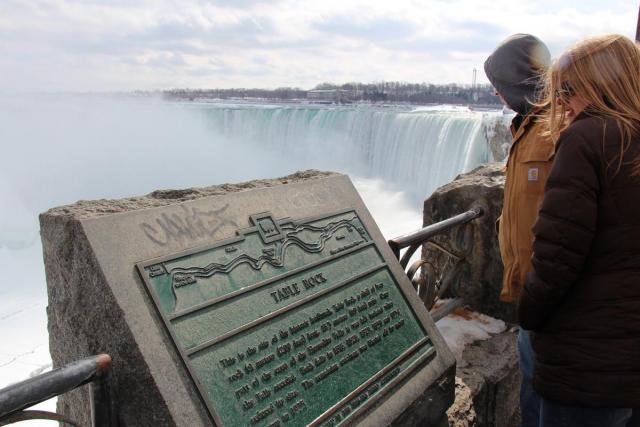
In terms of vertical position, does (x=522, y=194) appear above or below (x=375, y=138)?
above

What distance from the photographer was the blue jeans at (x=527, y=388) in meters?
1.89

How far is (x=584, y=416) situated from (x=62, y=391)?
1.32 metres

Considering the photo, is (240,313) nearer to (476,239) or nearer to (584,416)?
(584,416)

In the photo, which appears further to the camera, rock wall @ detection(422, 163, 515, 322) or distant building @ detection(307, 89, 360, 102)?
distant building @ detection(307, 89, 360, 102)

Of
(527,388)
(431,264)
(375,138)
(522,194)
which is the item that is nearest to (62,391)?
(522,194)

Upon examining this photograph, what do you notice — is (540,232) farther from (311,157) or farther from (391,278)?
(311,157)

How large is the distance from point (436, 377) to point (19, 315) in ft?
29.4

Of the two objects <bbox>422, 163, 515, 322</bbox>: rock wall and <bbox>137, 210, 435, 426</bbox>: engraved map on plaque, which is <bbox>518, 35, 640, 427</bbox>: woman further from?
<bbox>422, 163, 515, 322</bbox>: rock wall

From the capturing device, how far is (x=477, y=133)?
17.9 meters

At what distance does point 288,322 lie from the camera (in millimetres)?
1786

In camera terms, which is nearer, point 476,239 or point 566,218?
A: point 566,218

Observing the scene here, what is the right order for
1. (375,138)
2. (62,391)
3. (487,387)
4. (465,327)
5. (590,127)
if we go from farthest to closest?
(375,138)
(465,327)
(487,387)
(590,127)
(62,391)

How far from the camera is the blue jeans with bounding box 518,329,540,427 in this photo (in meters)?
1.89

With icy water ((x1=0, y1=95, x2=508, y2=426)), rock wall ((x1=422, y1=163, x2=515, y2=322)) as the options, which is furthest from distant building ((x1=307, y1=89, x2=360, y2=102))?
rock wall ((x1=422, y1=163, x2=515, y2=322))
